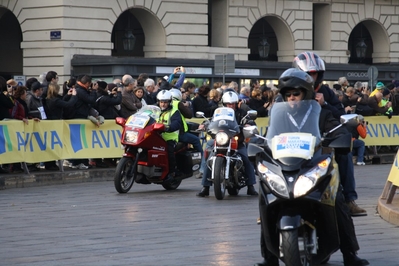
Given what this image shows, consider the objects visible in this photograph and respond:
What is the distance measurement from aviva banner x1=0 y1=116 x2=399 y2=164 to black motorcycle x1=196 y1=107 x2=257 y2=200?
12.7ft

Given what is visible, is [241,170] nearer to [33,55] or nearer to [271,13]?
[33,55]

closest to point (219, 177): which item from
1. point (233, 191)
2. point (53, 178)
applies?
point (233, 191)

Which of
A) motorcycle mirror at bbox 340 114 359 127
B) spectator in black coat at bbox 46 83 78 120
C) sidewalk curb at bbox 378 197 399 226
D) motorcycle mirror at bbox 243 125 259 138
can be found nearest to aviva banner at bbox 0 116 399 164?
spectator in black coat at bbox 46 83 78 120

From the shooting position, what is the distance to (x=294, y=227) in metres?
7.71

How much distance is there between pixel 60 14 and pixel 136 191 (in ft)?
71.4

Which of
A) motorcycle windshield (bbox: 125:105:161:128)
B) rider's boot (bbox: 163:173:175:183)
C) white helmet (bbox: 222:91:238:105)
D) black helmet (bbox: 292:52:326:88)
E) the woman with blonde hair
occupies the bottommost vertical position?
rider's boot (bbox: 163:173:175:183)

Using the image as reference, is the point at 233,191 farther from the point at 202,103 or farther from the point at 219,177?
the point at 202,103

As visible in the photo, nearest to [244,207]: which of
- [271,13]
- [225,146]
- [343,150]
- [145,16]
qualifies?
Result: [225,146]

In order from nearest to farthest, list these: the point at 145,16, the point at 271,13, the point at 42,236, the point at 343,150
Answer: the point at 343,150
the point at 42,236
the point at 145,16
the point at 271,13

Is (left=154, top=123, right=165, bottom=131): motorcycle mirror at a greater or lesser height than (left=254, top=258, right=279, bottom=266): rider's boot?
greater

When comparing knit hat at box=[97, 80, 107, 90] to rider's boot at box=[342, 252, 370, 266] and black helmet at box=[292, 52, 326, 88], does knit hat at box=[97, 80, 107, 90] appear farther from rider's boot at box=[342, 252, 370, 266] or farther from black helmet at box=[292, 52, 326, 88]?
rider's boot at box=[342, 252, 370, 266]

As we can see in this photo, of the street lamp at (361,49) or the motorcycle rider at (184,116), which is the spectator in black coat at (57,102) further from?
the street lamp at (361,49)

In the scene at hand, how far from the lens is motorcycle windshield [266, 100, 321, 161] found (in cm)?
795

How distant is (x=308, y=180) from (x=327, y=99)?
228 cm
